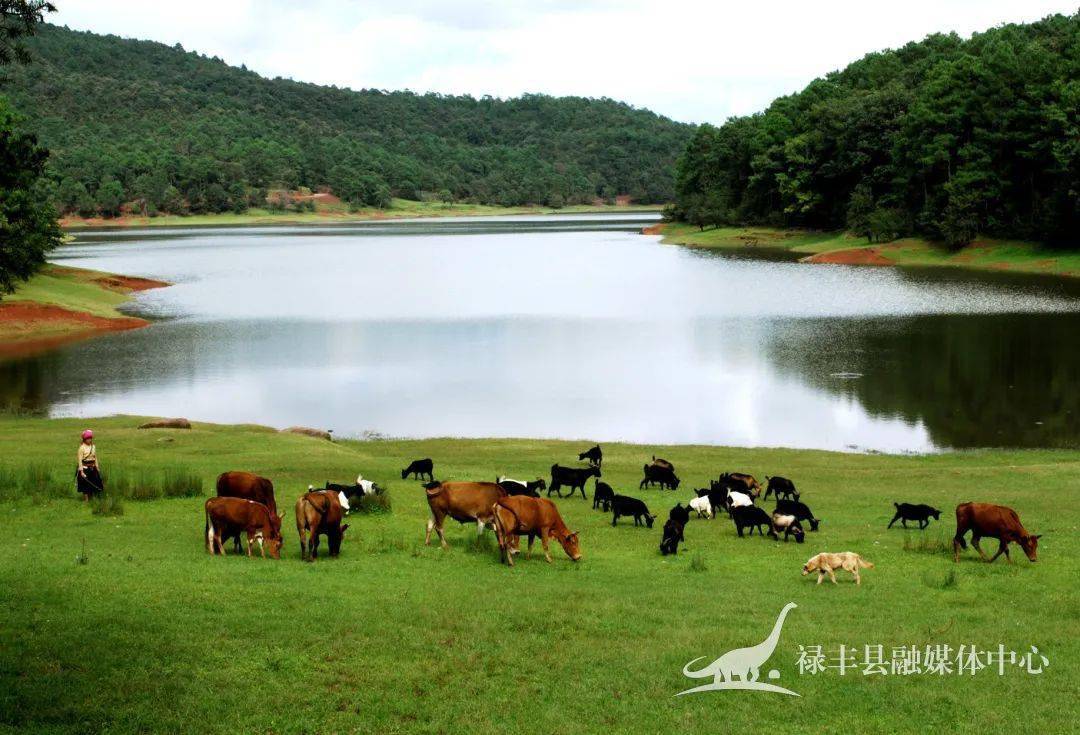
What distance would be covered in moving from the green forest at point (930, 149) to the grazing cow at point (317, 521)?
7660cm

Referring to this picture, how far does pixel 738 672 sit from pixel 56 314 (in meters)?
56.3

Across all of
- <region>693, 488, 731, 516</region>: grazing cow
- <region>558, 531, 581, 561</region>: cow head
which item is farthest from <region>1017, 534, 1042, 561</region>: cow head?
<region>558, 531, 581, 561</region>: cow head

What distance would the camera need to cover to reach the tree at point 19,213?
32625 millimetres

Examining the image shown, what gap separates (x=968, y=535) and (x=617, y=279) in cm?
6465

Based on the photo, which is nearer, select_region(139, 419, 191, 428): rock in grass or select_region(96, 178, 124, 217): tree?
select_region(139, 419, 191, 428): rock in grass

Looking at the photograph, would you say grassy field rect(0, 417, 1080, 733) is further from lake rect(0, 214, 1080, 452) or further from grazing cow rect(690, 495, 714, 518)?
lake rect(0, 214, 1080, 452)

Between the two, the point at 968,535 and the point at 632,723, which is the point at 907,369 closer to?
the point at 968,535

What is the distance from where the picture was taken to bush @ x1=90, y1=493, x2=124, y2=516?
1678cm

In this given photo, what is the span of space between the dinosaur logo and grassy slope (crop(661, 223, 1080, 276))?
2898 inches

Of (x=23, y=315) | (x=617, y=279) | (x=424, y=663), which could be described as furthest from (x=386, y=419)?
(x=617, y=279)

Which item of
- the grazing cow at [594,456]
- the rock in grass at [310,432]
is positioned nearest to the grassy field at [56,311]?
the rock in grass at [310,432]

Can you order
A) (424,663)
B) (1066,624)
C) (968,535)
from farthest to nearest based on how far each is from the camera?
(968,535) < (1066,624) < (424,663)

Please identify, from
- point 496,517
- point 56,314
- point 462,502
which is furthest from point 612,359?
point 56,314

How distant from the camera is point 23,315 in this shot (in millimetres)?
56375
